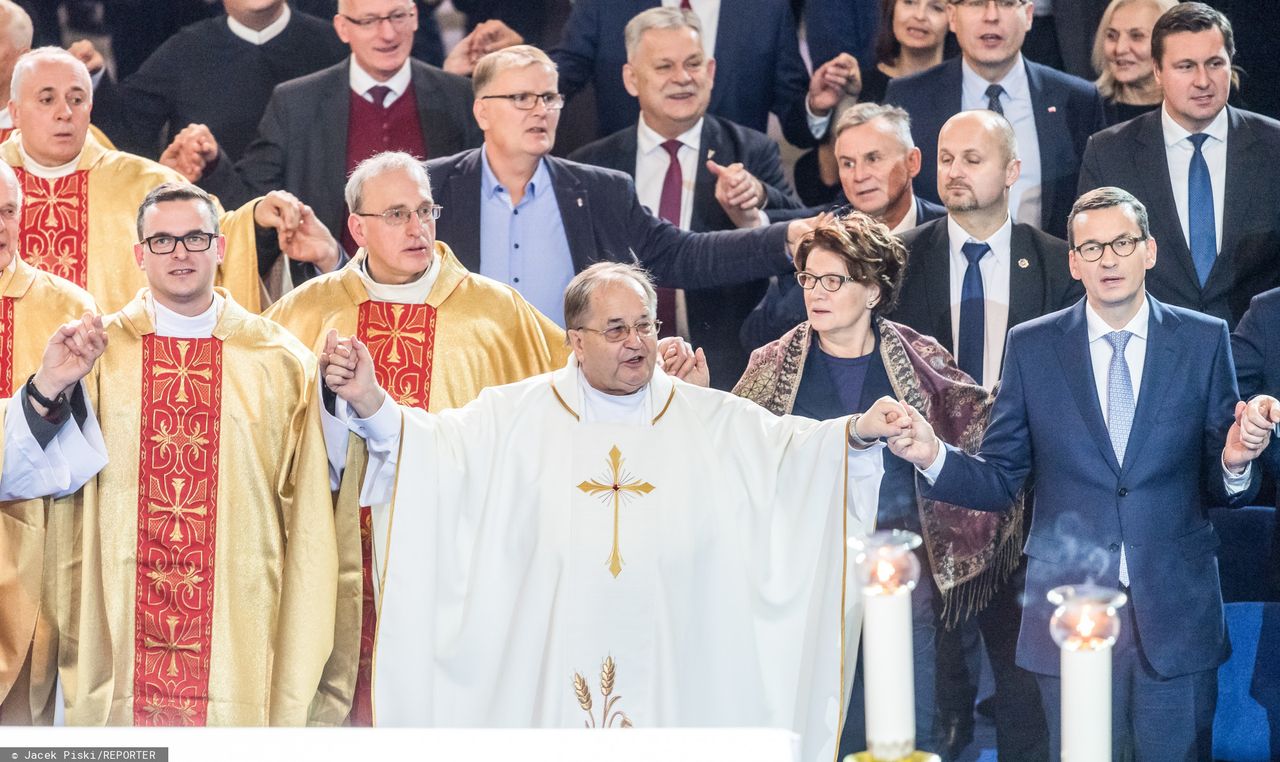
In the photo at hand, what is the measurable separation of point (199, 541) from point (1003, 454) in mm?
2366

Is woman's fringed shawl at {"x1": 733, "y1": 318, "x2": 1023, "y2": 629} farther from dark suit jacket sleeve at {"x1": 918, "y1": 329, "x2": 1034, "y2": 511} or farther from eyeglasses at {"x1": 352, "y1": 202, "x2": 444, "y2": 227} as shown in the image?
eyeglasses at {"x1": 352, "y1": 202, "x2": 444, "y2": 227}

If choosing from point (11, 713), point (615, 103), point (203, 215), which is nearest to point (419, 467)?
point (203, 215)

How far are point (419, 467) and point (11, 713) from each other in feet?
4.98

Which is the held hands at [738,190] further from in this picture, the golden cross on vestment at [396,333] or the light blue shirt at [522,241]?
the golden cross on vestment at [396,333]

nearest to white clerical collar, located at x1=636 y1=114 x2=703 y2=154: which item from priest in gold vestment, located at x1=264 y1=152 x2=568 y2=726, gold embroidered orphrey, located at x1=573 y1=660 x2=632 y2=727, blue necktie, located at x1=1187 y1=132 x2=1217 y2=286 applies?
priest in gold vestment, located at x1=264 y1=152 x2=568 y2=726

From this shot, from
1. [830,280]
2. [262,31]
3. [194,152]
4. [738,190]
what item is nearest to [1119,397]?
[830,280]

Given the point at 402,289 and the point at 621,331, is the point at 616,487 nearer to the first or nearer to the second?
the point at 621,331

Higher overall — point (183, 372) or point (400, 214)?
point (400, 214)

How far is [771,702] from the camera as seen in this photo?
4.86 m

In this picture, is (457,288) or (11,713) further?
(457,288)

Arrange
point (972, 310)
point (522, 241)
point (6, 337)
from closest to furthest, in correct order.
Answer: point (6, 337) → point (972, 310) → point (522, 241)

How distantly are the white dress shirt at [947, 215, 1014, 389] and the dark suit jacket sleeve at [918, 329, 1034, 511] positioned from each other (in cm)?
69

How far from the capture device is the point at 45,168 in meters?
6.14

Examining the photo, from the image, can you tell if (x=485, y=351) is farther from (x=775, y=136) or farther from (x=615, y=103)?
(x=775, y=136)
